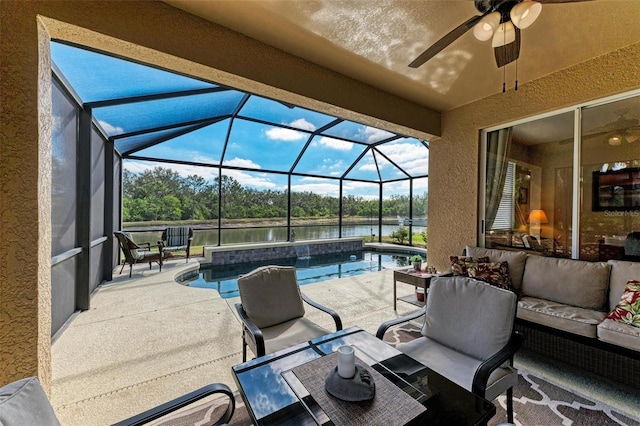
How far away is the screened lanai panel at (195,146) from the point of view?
6199 mm

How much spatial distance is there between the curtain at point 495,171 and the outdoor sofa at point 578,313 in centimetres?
93

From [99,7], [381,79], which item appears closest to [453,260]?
[381,79]

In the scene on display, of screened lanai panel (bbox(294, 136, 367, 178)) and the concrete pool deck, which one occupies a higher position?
screened lanai panel (bbox(294, 136, 367, 178))

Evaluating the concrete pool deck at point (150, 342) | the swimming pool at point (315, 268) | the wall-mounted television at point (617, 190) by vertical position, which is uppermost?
the wall-mounted television at point (617, 190)

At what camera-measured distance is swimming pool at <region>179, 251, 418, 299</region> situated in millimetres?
5785

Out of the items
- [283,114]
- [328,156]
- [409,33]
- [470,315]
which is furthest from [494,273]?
[328,156]

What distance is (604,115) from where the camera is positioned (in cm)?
301

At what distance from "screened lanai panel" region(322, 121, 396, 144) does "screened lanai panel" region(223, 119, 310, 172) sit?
0.81 metres

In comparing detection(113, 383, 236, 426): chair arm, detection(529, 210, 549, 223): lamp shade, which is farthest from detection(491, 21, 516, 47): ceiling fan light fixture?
detection(113, 383, 236, 426): chair arm

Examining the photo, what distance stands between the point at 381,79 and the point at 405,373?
3.27m

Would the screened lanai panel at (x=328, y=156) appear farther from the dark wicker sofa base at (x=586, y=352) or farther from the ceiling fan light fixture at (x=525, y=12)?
the dark wicker sofa base at (x=586, y=352)

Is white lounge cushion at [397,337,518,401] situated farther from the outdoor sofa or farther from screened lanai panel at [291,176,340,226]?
screened lanai panel at [291,176,340,226]

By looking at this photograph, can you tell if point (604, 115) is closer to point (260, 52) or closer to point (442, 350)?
point (442, 350)

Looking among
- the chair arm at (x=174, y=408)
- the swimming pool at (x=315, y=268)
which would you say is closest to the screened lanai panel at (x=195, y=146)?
the swimming pool at (x=315, y=268)
